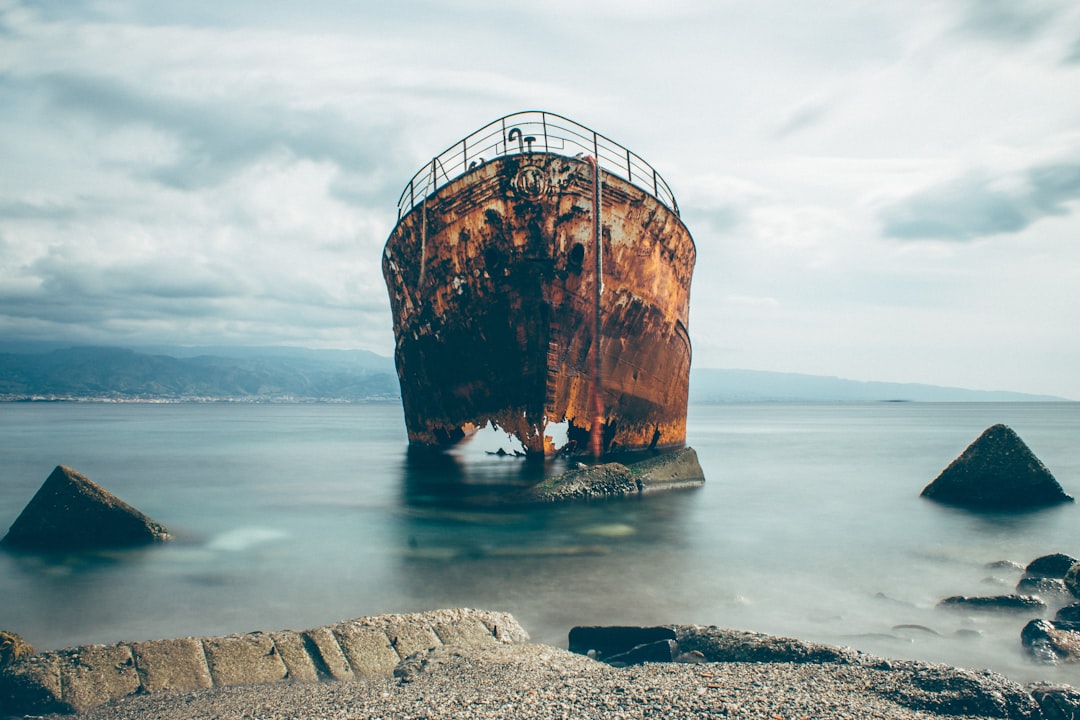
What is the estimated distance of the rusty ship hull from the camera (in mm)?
9148

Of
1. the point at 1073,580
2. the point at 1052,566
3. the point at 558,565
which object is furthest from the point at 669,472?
the point at 1073,580

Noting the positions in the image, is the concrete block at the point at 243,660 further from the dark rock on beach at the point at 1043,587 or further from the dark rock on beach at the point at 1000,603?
the dark rock on beach at the point at 1043,587

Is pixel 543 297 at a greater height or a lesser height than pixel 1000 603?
greater

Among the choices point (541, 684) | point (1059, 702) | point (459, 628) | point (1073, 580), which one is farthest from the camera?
point (1073, 580)

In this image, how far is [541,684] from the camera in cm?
276

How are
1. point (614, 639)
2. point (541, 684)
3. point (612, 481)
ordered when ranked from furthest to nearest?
point (612, 481) < point (614, 639) < point (541, 684)

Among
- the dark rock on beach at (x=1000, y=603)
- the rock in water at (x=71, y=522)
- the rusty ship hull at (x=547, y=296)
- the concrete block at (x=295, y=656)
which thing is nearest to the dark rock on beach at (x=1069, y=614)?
the dark rock on beach at (x=1000, y=603)

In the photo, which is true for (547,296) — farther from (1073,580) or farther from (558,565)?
(1073,580)

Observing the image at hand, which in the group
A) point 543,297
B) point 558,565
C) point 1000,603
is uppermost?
point 543,297

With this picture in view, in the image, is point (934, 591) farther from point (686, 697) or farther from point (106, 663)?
point (106, 663)

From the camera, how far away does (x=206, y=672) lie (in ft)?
9.96

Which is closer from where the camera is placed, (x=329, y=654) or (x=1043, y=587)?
(x=329, y=654)

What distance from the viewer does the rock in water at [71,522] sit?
611 centimetres

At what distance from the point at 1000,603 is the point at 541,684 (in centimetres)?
337
